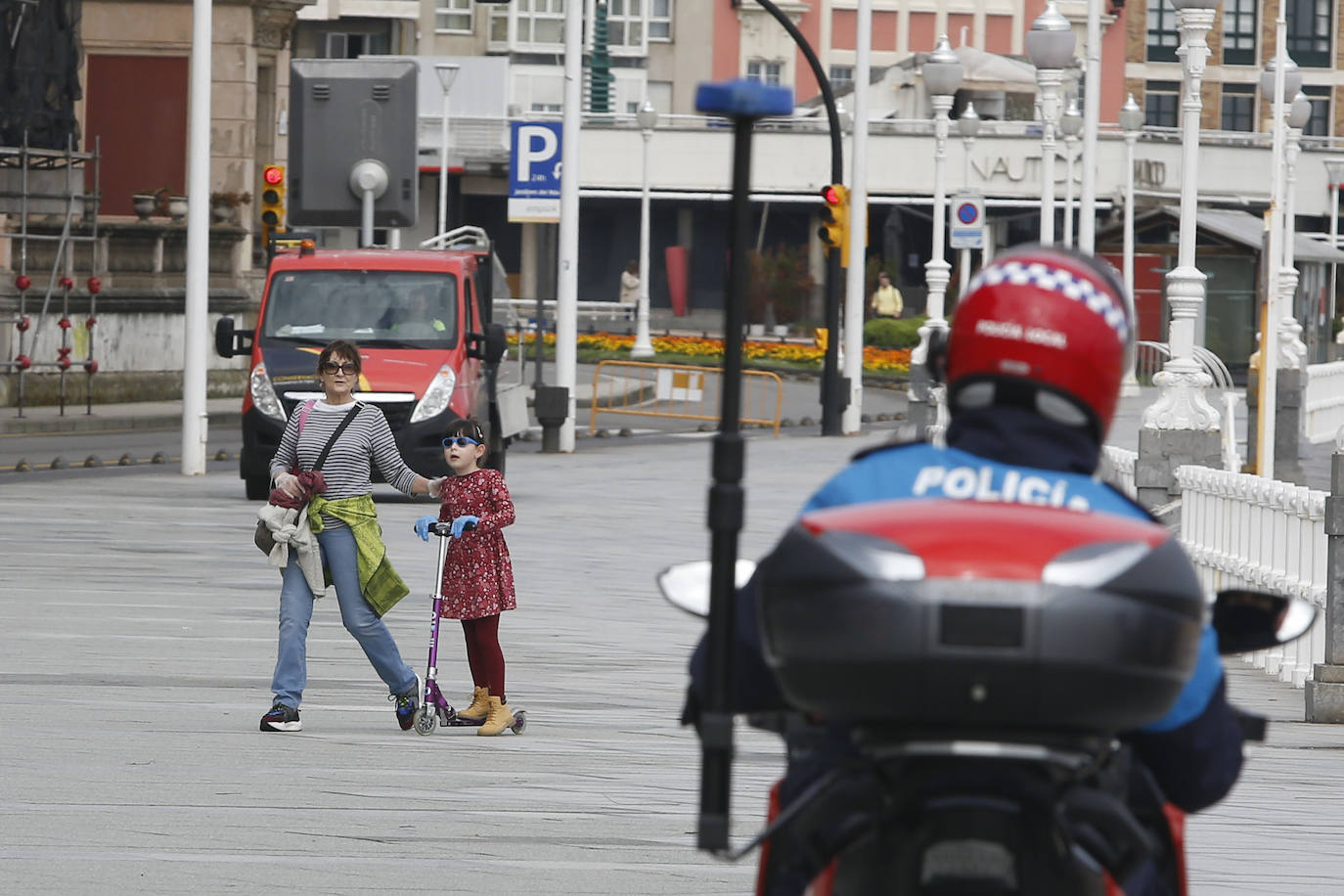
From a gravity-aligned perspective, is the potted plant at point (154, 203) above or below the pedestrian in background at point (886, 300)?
above

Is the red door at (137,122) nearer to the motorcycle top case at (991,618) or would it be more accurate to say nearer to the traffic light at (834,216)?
the traffic light at (834,216)

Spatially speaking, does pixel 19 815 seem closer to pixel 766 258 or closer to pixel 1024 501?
pixel 1024 501

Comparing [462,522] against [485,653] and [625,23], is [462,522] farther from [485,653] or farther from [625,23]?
[625,23]

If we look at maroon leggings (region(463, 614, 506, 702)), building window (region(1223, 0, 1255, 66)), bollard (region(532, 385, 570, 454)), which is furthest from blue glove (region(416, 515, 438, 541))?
building window (region(1223, 0, 1255, 66))

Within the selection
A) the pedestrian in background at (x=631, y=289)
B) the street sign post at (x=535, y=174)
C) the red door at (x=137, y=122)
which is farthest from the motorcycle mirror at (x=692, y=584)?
the pedestrian in background at (x=631, y=289)

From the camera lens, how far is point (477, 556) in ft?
32.2

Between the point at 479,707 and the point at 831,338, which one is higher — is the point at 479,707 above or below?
below

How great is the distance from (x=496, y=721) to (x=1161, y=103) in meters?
77.1

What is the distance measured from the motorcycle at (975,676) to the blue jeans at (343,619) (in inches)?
261

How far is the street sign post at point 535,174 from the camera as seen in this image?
93.2 feet

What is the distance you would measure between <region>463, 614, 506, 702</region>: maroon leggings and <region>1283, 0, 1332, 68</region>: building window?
7679cm

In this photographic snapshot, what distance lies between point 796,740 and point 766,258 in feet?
208

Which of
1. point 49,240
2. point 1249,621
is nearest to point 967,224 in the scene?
point 49,240

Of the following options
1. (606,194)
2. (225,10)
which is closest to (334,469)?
(225,10)
